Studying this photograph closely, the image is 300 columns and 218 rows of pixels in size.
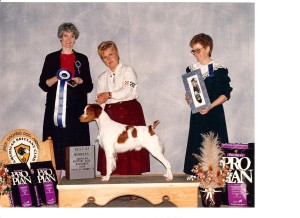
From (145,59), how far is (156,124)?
48 centimetres

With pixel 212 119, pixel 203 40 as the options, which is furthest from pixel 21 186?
pixel 203 40

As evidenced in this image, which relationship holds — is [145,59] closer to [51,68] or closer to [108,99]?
[108,99]

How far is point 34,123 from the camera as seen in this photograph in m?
2.97

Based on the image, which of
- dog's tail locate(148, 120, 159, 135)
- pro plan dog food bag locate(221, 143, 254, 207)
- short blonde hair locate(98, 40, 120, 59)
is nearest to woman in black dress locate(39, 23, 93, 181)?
short blonde hair locate(98, 40, 120, 59)

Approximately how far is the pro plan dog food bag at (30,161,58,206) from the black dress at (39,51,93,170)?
13cm

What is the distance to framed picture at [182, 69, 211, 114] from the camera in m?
2.89

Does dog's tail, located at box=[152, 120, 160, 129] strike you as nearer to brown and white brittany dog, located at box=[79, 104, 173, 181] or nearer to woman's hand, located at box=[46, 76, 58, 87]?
brown and white brittany dog, located at box=[79, 104, 173, 181]

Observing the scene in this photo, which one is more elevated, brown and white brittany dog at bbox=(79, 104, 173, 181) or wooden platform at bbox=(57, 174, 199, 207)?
brown and white brittany dog at bbox=(79, 104, 173, 181)

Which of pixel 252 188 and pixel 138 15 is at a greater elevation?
pixel 138 15

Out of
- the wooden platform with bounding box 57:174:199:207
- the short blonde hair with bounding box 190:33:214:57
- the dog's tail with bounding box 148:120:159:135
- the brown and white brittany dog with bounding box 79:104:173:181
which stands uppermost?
the short blonde hair with bounding box 190:33:214:57

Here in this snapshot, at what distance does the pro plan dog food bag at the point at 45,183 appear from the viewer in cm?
282

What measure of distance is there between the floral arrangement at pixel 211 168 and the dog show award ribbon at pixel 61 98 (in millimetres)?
961

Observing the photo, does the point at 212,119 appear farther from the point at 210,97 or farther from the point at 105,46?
the point at 105,46
